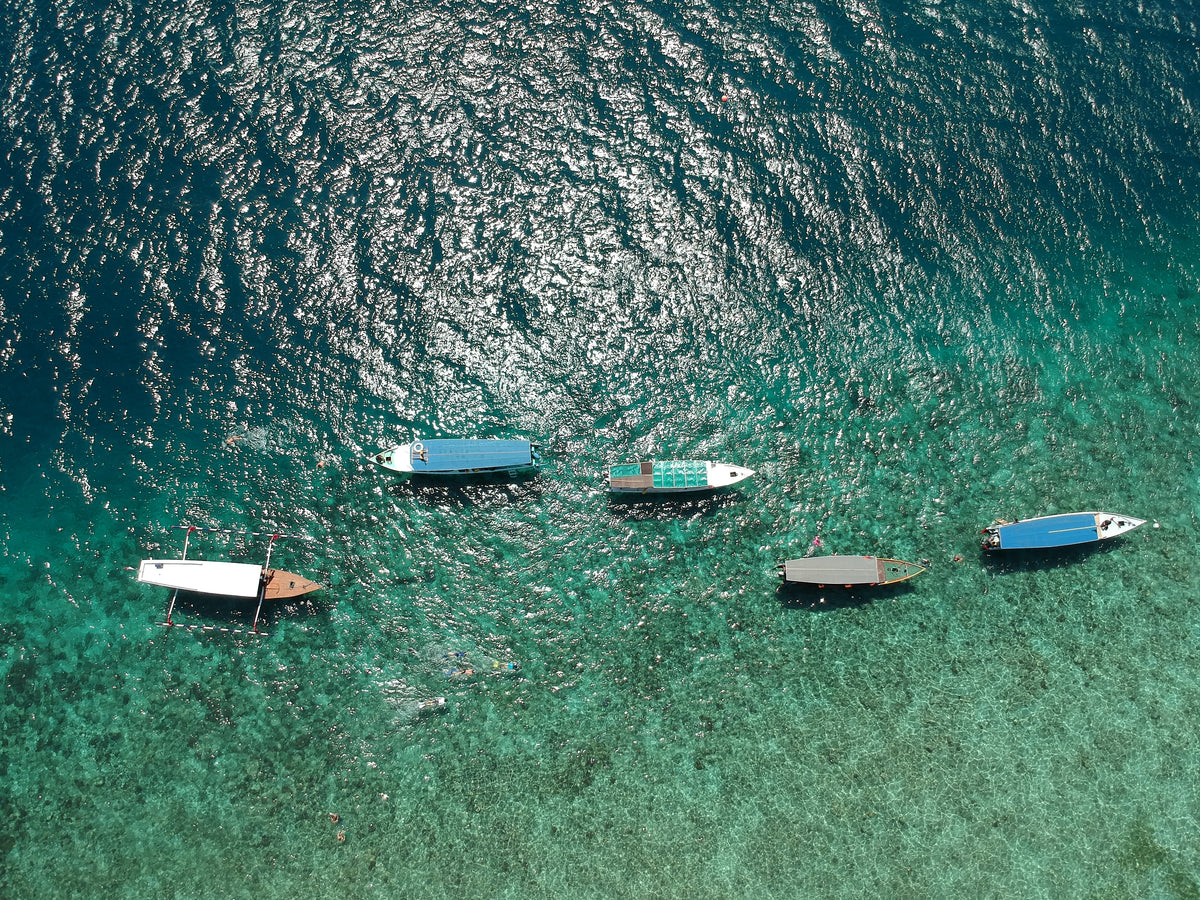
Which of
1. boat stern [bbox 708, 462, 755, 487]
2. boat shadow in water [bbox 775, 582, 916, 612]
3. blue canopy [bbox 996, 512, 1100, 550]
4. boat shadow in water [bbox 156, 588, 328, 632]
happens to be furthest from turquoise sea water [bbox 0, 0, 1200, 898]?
blue canopy [bbox 996, 512, 1100, 550]

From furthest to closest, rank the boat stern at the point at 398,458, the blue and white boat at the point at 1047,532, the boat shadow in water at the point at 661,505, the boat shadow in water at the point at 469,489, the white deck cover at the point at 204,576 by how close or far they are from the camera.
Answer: the boat shadow in water at the point at 469,489, the boat shadow in water at the point at 661,505, the boat stern at the point at 398,458, the blue and white boat at the point at 1047,532, the white deck cover at the point at 204,576

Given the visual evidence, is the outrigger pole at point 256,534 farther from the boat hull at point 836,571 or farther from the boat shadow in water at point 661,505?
the boat hull at point 836,571

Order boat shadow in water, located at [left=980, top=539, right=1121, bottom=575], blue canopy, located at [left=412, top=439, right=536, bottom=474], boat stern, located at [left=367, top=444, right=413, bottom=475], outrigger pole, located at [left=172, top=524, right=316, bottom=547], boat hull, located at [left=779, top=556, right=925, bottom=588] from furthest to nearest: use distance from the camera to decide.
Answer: boat shadow in water, located at [left=980, top=539, right=1121, bottom=575]
outrigger pole, located at [left=172, top=524, right=316, bottom=547]
boat stern, located at [left=367, top=444, right=413, bottom=475]
blue canopy, located at [left=412, top=439, right=536, bottom=474]
boat hull, located at [left=779, top=556, right=925, bottom=588]

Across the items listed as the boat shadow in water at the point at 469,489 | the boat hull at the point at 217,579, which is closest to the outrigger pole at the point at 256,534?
the boat hull at the point at 217,579

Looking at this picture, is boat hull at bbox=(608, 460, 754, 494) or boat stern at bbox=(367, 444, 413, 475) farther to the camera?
boat stern at bbox=(367, 444, 413, 475)

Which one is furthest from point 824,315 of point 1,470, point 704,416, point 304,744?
point 1,470

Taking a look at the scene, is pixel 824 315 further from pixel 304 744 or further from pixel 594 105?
pixel 304 744

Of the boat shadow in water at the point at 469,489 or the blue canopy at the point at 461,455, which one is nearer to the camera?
the blue canopy at the point at 461,455

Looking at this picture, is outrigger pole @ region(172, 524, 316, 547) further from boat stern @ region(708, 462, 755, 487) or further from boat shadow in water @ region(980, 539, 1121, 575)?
boat shadow in water @ region(980, 539, 1121, 575)
